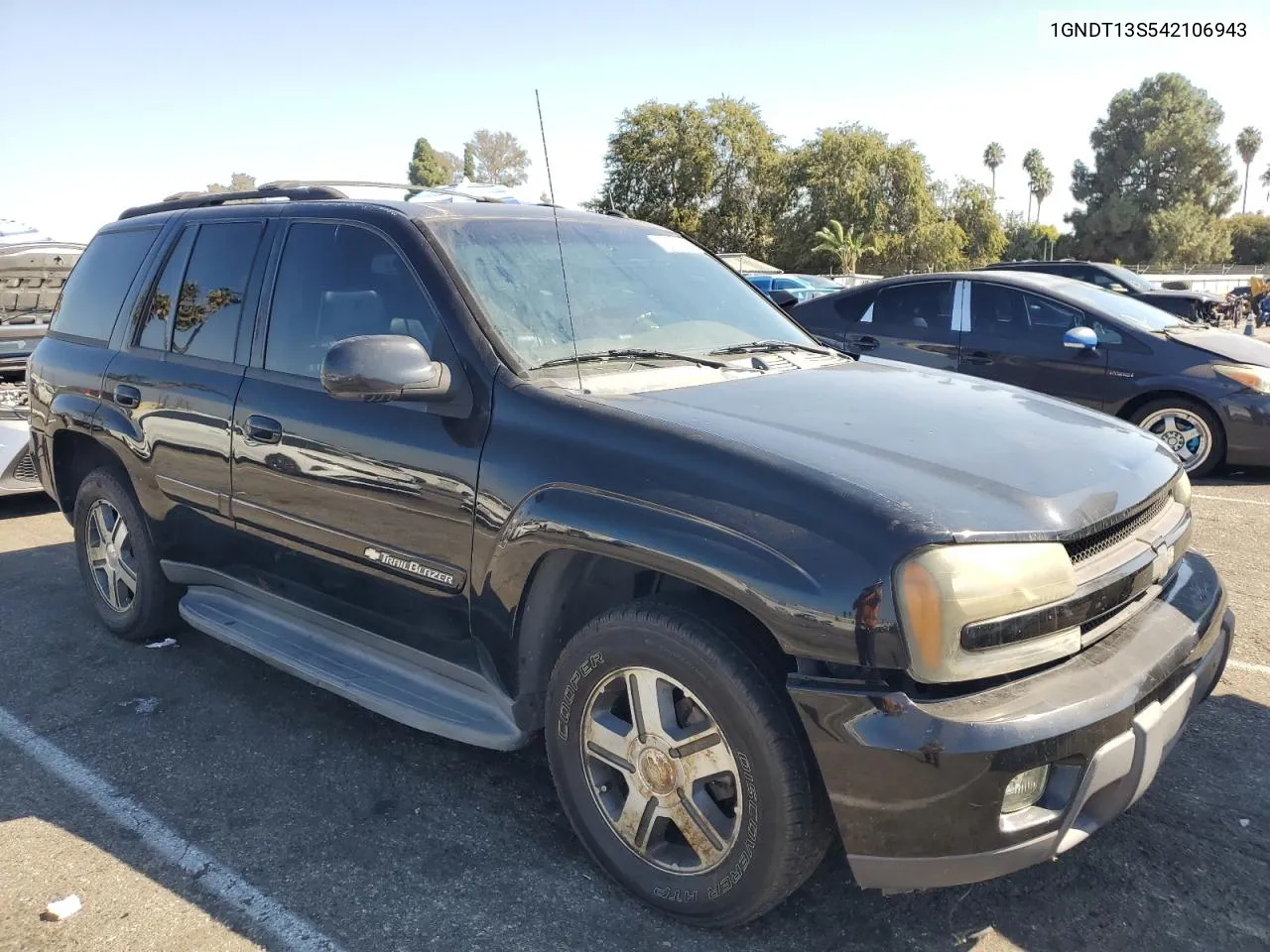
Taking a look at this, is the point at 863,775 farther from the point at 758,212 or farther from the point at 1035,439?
the point at 758,212

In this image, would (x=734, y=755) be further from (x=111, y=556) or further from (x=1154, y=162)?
(x=1154, y=162)

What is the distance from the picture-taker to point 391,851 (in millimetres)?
2850

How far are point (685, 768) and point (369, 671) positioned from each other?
1.25 metres

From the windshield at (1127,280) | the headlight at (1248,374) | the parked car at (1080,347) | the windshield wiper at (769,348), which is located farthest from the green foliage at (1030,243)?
the windshield wiper at (769,348)

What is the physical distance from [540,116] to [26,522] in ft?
18.9

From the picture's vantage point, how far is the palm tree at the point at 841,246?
51.2m

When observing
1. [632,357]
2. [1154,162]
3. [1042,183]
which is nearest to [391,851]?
[632,357]

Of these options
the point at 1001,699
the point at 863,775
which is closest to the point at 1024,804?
the point at 1001,699

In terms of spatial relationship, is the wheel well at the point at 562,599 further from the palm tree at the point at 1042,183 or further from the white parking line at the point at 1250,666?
the palm tree at the point at 1042,183

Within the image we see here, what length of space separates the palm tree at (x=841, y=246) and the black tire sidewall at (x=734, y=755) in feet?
165

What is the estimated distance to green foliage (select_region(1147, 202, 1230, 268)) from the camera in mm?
60625

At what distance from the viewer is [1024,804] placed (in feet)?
7.00

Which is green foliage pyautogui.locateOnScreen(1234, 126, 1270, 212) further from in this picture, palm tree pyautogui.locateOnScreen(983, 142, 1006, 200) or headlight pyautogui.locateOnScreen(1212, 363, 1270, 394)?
headlight pyautogui.locateOnScreen(1212, 363, 1270, 394)

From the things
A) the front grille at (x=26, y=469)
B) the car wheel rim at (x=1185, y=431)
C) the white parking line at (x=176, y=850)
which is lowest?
the white parking line at (x=176, y=850)
